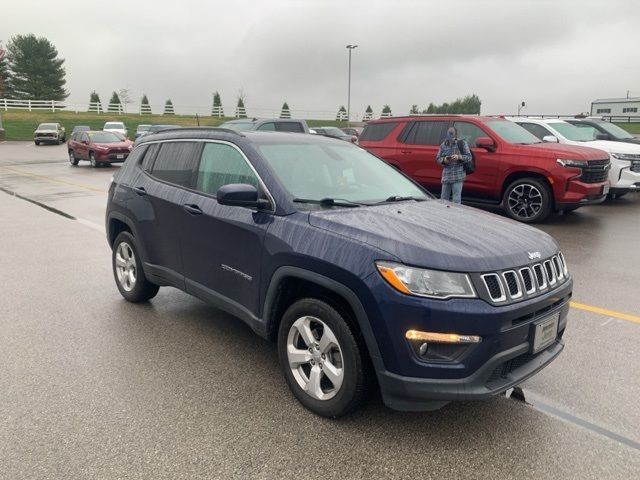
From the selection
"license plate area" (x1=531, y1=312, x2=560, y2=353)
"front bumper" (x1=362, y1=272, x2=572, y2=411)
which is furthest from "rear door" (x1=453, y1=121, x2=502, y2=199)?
"front bumper" (x1=362, y1=272, x2=572, y2=411)

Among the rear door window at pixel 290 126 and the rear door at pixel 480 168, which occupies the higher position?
the rear door window at pixel 290 126

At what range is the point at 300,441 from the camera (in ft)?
9.42

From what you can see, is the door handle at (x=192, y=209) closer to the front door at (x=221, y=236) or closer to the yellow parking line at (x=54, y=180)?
the front door at (x=221, y=236)

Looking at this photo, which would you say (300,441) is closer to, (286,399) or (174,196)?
(286,399)

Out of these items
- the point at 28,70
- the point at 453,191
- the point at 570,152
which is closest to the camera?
the point at 570,152

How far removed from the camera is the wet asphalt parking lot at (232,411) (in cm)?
268

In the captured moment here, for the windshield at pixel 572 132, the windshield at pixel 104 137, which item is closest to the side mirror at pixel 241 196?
the windshield at pixel 572 132

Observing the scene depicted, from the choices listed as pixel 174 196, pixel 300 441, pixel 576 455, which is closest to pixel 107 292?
pixel 174 196

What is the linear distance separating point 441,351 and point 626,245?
6.60 meters

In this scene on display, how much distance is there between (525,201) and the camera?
955 cm

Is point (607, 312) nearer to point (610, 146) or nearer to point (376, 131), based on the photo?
point (376, 131)

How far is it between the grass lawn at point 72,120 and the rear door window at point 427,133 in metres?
40.9

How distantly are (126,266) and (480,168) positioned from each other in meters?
7.03

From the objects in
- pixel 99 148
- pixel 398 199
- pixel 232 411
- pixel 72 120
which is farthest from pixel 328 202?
pixel 72 120
